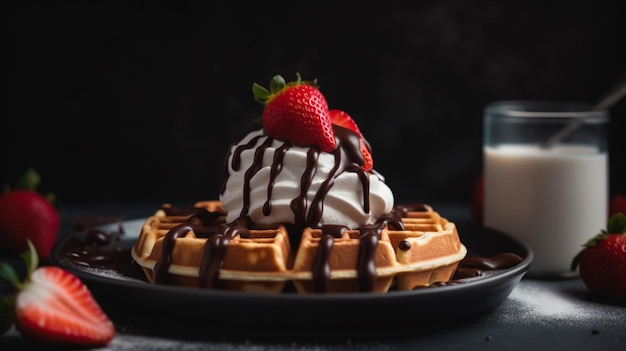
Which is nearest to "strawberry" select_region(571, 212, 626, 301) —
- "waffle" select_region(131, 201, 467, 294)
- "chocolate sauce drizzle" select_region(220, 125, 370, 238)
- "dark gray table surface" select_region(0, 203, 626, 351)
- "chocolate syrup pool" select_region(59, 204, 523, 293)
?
"dark gray table surface" select_region(0, 203, 626, 351)

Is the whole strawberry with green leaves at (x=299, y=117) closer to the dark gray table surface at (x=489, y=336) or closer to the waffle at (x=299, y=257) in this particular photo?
the waffle at (x=299, y=257)

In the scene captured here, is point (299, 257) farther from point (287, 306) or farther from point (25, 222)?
point (25, 222)

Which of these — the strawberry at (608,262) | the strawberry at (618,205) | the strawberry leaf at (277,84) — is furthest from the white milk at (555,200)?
the strawberry leaf at (277,84)

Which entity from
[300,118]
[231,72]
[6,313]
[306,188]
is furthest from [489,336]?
[231,72]

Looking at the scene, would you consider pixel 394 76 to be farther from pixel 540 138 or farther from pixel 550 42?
pixel 540 138

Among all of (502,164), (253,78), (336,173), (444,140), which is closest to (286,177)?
(336,173)

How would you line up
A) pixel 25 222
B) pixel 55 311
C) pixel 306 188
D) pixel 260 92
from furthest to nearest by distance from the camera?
pixel 25 222 → pixel 260 92 → pixel 306 188 → pixel 55 311

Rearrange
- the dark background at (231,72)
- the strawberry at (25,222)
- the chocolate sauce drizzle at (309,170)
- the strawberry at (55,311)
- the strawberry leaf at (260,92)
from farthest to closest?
the dark background at (231,72) < the strawberry at (25,222) < the strawberry leaf at (260,92) < the chocolate sauce drizzle at (309,170) < the strawberry at (55,311)
